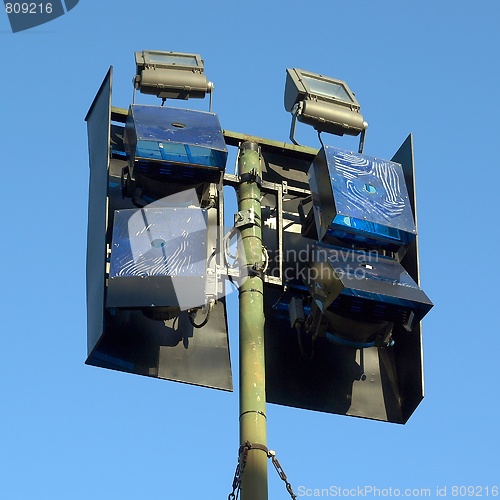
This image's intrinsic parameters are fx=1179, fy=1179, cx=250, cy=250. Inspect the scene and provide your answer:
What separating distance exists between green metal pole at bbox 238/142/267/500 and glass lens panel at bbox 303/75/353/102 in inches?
71.4

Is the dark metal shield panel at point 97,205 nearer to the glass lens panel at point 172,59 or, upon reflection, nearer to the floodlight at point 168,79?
the floodlight at point 168,79

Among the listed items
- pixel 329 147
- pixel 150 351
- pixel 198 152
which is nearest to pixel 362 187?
pixel 329 147

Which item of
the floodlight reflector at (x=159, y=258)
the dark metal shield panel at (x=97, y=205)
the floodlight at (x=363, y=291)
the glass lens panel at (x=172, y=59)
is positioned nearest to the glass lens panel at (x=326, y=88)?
the glass lens panel at (x=172, y=59)

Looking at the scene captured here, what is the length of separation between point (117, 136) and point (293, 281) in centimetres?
375

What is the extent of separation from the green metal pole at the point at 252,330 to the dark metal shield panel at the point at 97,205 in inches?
76.3

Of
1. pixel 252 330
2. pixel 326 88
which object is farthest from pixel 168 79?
pixel 252 330

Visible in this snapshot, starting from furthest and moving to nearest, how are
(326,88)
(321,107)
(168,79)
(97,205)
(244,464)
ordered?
(326,88) → (321,107) → (168,79) → (97,205) → (244,464)

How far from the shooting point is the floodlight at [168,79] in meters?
18.7

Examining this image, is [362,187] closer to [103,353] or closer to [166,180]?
[166,180]

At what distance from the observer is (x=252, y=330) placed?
1561 centimetres

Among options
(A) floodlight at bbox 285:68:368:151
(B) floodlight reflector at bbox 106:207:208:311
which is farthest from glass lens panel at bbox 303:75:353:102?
(B) floodlight reflector at bbox 106:207:208:311

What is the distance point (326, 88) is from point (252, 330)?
5.75 meters

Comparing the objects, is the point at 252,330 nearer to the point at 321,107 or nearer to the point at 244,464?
the point at 244,464

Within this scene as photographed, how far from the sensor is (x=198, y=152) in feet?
57.0
